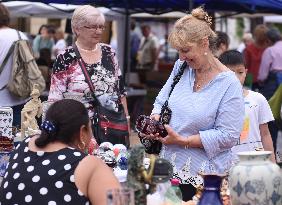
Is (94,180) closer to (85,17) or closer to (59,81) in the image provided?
(59,81)

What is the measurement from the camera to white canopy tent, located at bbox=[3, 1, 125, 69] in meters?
13.5

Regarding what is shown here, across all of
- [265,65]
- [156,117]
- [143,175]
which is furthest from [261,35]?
[143,175]

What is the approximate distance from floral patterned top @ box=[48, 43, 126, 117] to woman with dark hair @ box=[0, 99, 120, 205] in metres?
1.68

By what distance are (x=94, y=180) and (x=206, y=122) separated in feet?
3.19

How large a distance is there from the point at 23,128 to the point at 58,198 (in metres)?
2.01

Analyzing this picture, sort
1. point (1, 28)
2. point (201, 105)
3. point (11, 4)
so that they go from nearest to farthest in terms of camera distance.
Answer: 1. point (201, 105)
2. point (1, 28)
3. point (11, 4)

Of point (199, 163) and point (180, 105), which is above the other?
point (180, 105)

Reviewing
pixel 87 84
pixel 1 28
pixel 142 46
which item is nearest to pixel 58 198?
pixel 87 84

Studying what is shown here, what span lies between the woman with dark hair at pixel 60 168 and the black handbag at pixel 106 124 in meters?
1.68

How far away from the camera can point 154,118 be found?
176 inches

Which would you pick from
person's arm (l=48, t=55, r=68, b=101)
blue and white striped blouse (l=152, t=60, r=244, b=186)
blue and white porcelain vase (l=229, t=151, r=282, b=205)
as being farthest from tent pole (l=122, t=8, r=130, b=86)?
blue and white porcelain vase (l=229, t=151, r=282, b=205)

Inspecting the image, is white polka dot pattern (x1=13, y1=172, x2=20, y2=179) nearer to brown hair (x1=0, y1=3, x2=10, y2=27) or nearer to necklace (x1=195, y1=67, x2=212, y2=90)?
necklace (x1=195, y1=67, x2=212, y2=90)

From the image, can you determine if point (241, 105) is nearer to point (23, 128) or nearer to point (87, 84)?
point (87, 84)

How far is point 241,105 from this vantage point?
4.29 metres
